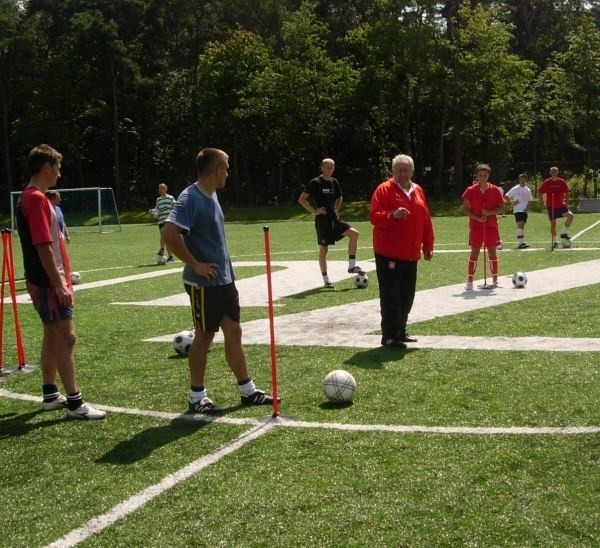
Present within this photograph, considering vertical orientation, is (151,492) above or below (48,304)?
below

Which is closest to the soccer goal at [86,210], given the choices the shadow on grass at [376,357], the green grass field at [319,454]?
the green grass field at [319,454]

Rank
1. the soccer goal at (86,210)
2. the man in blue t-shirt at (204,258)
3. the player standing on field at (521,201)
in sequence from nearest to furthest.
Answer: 1. the man in blue t-shirt at (204,258)
2. the player standing on field at (521,201)
3. the soccer goal at (86,210)

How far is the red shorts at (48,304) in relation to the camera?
20.4ft

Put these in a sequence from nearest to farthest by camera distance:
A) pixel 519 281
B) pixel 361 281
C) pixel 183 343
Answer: pixel 183 343, pixel 519 281, pixel 361 281

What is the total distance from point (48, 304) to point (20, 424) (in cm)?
96

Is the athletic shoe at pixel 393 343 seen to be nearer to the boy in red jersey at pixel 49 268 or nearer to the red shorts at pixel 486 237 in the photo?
the boy in red jersey at pixel 49 268

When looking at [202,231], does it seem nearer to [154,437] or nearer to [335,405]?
[154,437]

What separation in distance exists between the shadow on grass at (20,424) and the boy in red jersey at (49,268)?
0.62 feet

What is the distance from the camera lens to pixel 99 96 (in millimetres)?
55500

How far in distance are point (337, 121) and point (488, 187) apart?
125ft

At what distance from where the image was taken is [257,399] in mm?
6449

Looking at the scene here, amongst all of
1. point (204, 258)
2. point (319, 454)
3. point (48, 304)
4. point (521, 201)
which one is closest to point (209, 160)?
point (204, 258)

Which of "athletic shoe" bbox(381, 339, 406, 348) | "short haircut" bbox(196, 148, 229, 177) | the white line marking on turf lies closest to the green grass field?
the white line marking on turf

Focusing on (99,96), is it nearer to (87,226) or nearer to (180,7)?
(180,7)
